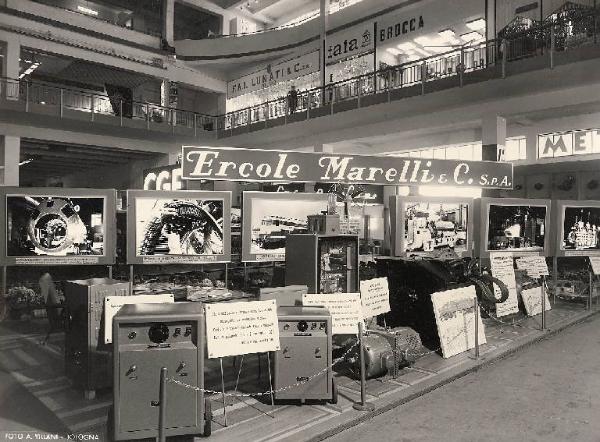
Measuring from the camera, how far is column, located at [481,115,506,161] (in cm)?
1652

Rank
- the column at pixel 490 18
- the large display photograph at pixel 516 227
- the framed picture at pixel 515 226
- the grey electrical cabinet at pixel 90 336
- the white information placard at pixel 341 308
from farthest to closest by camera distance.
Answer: the column at pixel 490 18 → the large display photograph at pixel 516 227 → the framed picture at pixel 515 226 → the white information placard at pixel 341 308 → the grey electrical cabinet at pixel 90 336

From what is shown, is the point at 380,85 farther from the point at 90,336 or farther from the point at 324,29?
the point at 90,336

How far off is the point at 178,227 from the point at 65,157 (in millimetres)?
24339

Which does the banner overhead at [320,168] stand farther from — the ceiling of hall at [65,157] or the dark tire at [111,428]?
the ceiling of hall at [65,157]

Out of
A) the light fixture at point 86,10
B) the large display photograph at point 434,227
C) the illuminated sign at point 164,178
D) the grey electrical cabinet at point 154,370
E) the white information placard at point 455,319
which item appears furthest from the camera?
the light fixture at point 86,10

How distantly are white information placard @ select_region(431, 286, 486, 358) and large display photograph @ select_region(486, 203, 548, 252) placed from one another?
362 cm

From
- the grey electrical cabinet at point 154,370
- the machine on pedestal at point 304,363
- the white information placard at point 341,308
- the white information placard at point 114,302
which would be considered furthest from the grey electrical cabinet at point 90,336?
the white information placard at point 341,308

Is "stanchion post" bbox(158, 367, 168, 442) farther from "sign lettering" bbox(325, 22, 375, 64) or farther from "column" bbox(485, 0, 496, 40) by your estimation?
"sign lettering" bbox(325, 22, 375, 64)

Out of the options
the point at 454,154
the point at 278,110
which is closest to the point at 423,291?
the point at 454,154

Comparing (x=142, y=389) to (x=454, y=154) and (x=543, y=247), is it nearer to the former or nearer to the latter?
(x=543, y=247)

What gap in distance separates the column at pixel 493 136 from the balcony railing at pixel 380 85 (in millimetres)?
1757

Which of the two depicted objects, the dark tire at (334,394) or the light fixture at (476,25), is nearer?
the dark tire at (334,394)

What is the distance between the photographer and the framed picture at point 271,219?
28.5 feet

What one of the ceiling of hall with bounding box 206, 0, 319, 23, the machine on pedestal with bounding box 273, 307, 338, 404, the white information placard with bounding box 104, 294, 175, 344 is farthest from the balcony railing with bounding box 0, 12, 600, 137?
the white information placard with bounding box 104, 294, 175, 344
